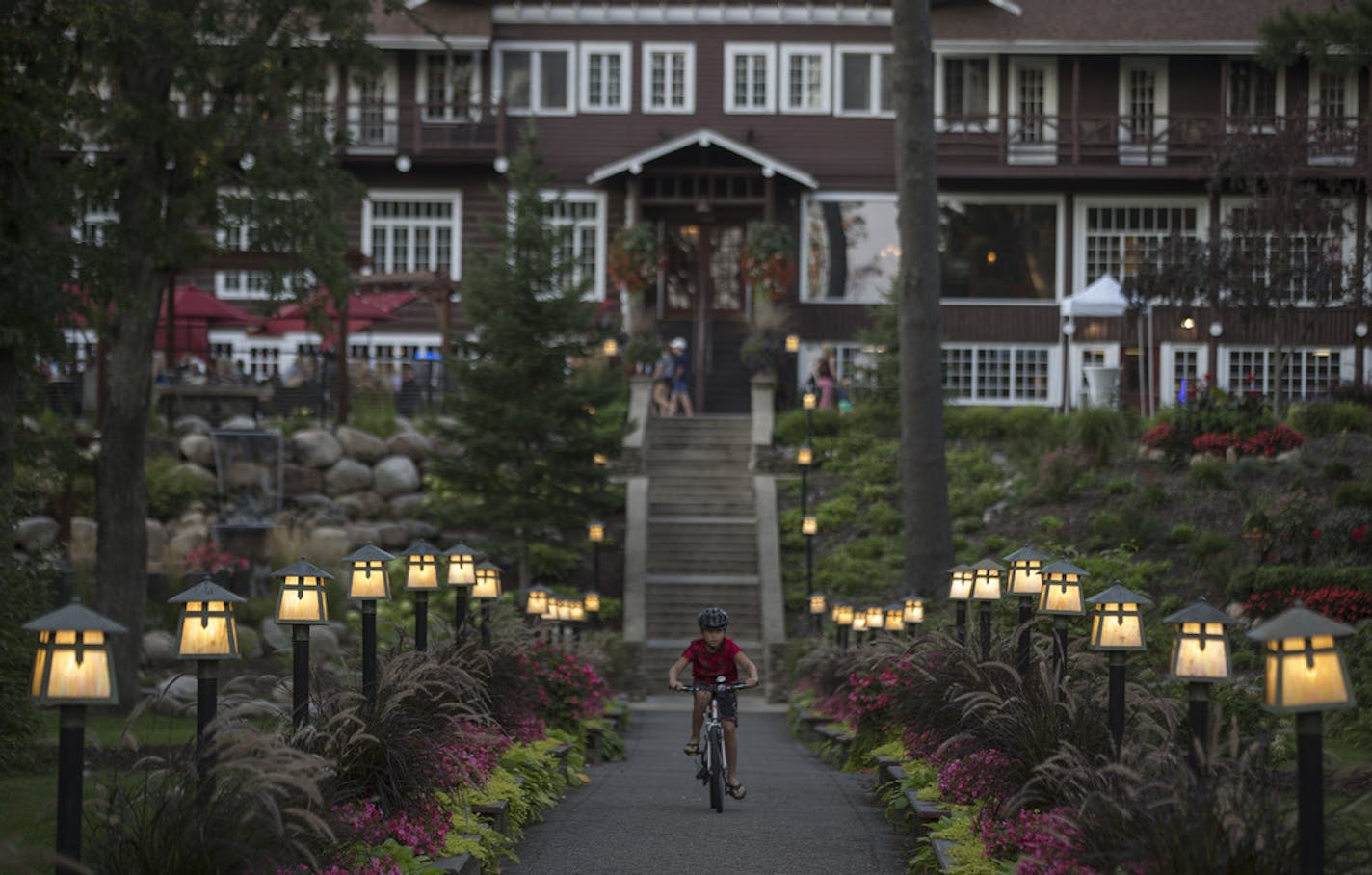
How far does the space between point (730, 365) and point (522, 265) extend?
10.9m

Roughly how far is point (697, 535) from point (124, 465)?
13.3 meters

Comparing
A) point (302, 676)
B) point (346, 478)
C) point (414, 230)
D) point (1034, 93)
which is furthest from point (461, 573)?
point (1034, 93)

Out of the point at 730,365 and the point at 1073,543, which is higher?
the point at 730,365

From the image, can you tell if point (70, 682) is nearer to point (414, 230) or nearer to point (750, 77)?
point (414, 230)

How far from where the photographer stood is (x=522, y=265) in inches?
1112

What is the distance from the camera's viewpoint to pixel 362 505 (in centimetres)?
3041

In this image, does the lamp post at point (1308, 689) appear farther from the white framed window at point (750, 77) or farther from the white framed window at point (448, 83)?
the white framed window at point (448, 83)

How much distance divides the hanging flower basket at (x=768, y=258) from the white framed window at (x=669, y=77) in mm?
4076

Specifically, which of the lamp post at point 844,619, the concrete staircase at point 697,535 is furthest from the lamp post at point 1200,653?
the concrete staircase at point 697,535

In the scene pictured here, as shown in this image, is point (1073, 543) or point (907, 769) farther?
point (1073, 543)

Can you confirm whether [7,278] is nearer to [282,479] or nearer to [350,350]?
[282,479]

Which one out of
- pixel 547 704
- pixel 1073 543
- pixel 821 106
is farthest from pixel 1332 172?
pixel 547 704

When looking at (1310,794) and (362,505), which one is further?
(362,505)

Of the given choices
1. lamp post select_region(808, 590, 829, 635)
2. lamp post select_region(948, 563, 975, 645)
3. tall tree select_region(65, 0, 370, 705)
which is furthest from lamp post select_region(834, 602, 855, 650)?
lamp post select_region(948, 563, 975, 645)
